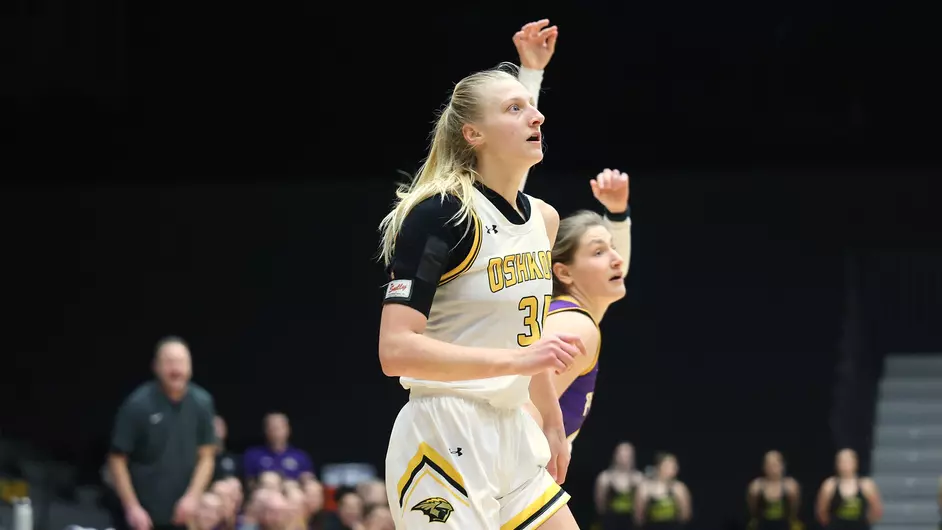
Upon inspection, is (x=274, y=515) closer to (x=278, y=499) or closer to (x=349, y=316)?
(x=278, y=499)

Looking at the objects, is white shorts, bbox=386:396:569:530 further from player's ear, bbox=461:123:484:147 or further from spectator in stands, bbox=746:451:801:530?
spectator in stands, bbox=746:451:801:530

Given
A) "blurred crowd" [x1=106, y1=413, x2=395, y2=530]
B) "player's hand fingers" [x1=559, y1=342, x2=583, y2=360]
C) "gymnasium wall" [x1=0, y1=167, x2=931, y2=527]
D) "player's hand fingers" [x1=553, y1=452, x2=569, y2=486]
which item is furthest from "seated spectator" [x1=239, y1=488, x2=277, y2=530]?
"gymnasium wall" [x1=0, y1=167, x2=931, y2=527]

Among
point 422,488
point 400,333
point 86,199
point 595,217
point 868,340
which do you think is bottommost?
point 422,488

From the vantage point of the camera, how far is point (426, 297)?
11.2 feet

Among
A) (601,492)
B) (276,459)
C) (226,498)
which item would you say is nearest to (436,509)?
(226,498)

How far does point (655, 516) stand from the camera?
49.8ft

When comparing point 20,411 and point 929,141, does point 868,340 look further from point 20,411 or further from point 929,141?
point 20,411

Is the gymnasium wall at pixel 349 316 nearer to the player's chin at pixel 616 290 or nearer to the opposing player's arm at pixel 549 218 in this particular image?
the player's chin at pixel 616 290

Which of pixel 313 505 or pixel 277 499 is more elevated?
pixel 313 505

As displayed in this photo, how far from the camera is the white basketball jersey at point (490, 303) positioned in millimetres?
3521

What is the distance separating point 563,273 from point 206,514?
13.5 ft

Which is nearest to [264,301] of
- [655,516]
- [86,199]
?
[86,199]

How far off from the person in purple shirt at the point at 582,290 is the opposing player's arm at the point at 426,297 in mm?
840

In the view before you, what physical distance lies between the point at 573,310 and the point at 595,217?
1.55ft
